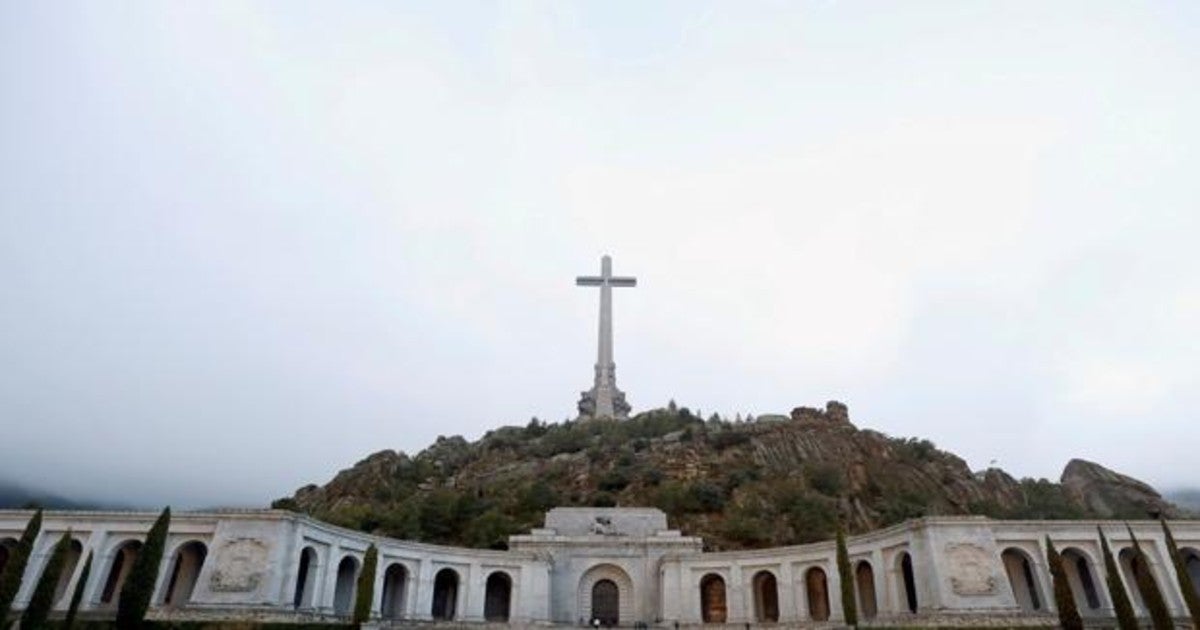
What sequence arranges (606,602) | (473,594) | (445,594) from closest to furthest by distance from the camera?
(473,594) < (445,594) < (606,602)

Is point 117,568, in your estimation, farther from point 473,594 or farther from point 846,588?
point 846,588

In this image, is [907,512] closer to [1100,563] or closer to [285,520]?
[1100,563]

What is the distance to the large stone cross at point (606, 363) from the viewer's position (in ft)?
231

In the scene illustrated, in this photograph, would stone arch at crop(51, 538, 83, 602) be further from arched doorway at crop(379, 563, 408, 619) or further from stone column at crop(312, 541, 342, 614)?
arched doorway at crop(379, 563, 408, 619)

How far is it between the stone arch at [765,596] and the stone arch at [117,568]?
30.5 metres

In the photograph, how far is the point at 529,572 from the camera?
39875mm

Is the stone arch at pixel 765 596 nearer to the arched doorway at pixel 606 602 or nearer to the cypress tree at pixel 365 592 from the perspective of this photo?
the arched doorway at pixel 606 602

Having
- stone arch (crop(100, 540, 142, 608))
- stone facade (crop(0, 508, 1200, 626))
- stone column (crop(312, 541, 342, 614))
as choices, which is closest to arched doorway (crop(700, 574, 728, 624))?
stone facade (crop(0, 508, 1200, 626))

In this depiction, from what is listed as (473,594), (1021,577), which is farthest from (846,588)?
(473,594)

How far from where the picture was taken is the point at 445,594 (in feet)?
133

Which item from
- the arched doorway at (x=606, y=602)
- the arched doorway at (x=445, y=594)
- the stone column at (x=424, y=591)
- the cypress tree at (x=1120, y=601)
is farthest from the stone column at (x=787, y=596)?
the stone column at (x=424, y=591)

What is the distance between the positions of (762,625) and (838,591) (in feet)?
15.9

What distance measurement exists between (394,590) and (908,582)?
25763 millimetres

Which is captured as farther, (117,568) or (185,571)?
(117,568)
